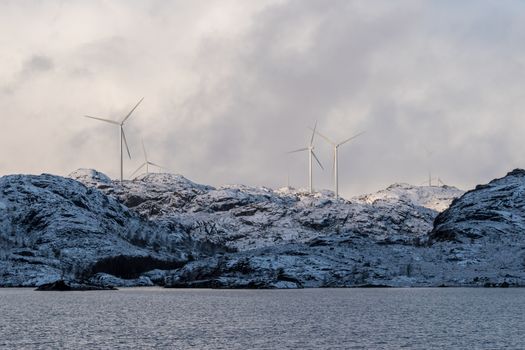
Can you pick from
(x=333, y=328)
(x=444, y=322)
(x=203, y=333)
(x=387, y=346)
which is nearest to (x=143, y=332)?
(x=203, y=333)

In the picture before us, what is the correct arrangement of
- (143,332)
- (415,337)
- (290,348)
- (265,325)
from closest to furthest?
(290,348)
(415,337)
(143,332)
(265,325)

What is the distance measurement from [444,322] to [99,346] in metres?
84.7

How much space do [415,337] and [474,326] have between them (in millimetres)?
28344

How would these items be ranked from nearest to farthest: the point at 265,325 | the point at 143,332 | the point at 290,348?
the point at 290,348 < the point at 143,332 < the point at 265,325

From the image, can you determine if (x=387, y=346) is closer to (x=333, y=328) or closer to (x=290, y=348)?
(x=290, y=348)

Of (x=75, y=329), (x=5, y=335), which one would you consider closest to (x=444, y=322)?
(x=75, y=329)

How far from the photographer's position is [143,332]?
172375mm

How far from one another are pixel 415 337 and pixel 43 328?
77110 millimetres

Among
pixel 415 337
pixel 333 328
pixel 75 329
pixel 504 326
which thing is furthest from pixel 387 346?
pixel 75 329

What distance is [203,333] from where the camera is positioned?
16812cm

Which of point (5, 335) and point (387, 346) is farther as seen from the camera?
point (5, 335)

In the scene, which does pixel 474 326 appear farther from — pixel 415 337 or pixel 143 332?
pixel 143 332

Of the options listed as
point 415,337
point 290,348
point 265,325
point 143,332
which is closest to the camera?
point 290,348

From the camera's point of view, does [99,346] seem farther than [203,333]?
No
